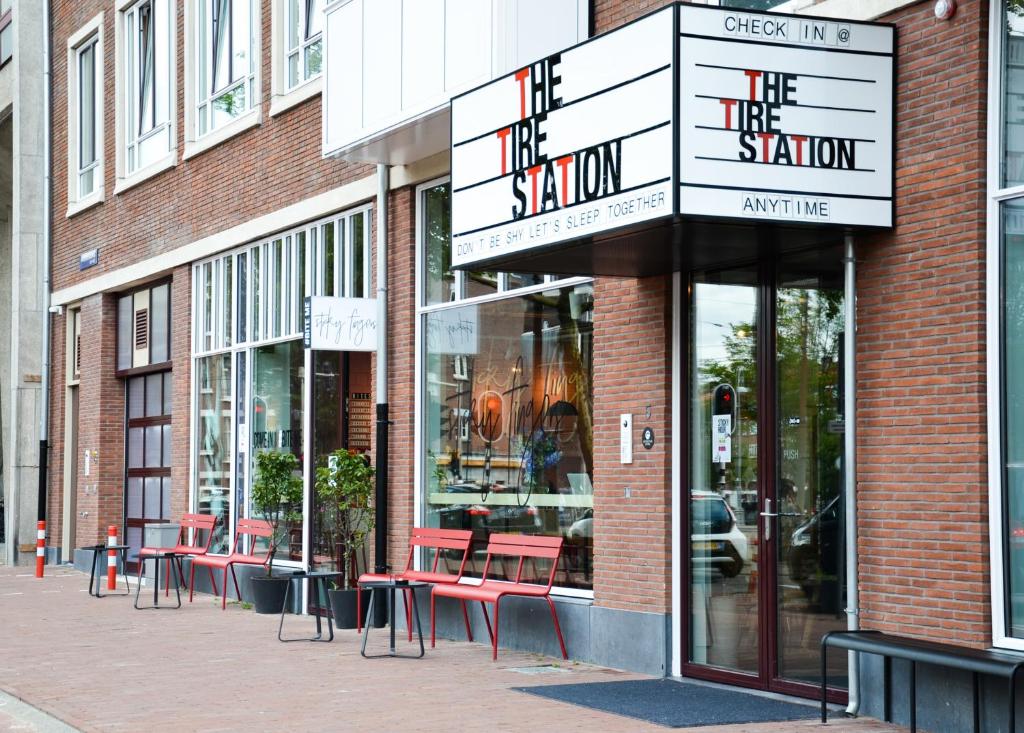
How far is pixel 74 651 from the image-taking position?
12.4m

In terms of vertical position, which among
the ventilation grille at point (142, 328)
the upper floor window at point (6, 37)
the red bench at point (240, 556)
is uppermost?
the upper floor window at point (6, 37)

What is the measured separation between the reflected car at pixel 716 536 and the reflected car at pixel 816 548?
1.70ft

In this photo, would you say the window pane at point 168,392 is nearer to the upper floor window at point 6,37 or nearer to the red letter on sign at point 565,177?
the upper floor window at point 6,37

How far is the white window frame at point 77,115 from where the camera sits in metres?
22.4

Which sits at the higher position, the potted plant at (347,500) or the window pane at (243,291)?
the window pane at (243,291)

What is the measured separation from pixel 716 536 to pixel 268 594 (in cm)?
663

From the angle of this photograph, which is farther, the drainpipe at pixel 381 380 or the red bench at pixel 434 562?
the drainpipe at pixel 381 380

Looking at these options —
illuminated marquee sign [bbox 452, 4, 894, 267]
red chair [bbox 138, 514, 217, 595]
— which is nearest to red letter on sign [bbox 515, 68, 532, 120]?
illuminated marquee sign [bbox 452, 4, 894, 267]

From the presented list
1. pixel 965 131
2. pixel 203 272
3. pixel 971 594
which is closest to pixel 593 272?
pixel 965 131

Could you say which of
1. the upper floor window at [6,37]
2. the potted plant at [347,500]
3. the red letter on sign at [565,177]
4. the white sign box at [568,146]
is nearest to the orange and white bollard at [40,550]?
the potted plant at [347,500]

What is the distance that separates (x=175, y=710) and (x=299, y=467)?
7075 millimetres

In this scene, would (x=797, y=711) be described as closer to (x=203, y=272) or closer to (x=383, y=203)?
(x=383, y=203)

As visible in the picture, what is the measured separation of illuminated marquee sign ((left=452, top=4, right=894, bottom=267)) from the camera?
26.7ft

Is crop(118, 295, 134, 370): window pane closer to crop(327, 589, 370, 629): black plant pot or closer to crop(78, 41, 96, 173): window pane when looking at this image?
crop(78, 41, 96, 173): window pane
